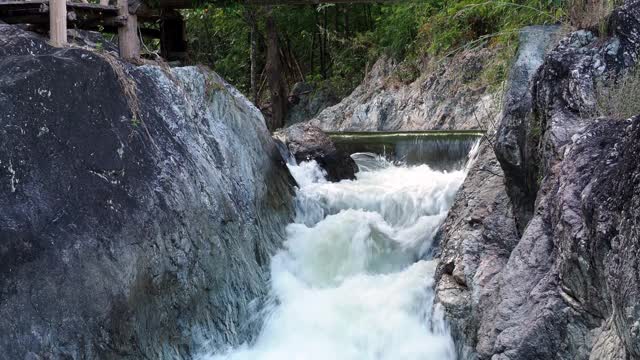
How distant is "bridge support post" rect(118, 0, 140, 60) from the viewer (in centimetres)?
855

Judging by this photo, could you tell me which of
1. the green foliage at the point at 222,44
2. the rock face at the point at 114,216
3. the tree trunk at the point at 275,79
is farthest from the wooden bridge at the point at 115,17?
the green foliage at the point at 222,44

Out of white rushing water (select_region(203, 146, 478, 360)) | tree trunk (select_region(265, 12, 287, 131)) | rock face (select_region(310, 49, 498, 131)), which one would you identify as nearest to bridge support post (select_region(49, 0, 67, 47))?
white rushing water (select_region(203, 146, 478, 360))

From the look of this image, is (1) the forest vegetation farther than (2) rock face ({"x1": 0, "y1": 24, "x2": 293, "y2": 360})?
Yes

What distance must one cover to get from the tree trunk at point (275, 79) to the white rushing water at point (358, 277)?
972 centimetres

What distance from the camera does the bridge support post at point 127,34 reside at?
855 cm

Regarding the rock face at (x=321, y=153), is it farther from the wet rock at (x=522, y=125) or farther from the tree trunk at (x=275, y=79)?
the tree trunk at (x=275, y=79)

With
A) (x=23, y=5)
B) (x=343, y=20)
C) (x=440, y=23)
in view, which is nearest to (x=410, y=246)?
(x=23, y=5)

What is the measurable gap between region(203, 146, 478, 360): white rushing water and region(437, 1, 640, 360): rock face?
1.57 ft

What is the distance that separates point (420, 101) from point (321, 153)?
251 inches

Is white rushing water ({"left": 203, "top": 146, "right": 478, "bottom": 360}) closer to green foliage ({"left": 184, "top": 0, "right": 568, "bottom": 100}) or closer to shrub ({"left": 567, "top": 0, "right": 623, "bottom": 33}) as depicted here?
shrub ({"left": 567, "top": 0, "right": 623, "bottom": 33})

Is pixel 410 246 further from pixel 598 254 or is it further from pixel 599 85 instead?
pixel 598 254

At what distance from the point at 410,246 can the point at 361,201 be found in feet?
4.31

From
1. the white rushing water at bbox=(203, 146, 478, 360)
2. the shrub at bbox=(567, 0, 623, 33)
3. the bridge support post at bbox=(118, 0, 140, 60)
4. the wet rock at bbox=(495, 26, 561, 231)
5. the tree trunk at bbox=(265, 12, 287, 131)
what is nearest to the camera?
the shrub at bbox=(567, 0, 623, 33)

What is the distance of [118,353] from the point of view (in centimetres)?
586
